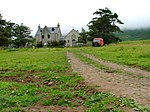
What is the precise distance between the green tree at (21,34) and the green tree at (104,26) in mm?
31629

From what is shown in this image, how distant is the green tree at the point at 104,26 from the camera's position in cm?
9238

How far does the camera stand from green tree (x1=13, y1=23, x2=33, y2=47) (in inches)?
4500

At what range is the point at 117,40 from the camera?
96.3 m

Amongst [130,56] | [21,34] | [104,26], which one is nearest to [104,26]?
[104,26]

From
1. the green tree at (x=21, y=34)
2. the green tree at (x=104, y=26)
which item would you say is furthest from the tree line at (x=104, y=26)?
the green tree at (x=21, y=34)

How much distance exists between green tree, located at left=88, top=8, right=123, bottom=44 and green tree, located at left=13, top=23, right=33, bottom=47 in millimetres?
31629

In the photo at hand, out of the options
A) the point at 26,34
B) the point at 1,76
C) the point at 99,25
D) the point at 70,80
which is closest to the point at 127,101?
the point at 70,80

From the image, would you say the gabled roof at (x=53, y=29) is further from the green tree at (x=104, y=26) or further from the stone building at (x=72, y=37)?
the green tree at (x=104, y=26)

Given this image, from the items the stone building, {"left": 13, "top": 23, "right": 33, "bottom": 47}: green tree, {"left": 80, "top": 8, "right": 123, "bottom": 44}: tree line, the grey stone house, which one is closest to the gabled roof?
the grey stone house

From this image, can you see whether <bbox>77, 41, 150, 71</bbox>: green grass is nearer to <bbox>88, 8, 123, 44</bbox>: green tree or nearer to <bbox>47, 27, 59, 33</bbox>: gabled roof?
<bbox>88, 8, 123, 44</bbox>: green tree

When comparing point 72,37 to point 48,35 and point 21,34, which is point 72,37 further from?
point 21,34

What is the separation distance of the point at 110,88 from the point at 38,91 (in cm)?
300

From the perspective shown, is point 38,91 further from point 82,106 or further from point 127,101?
point 127,101

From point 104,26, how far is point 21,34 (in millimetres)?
36539
